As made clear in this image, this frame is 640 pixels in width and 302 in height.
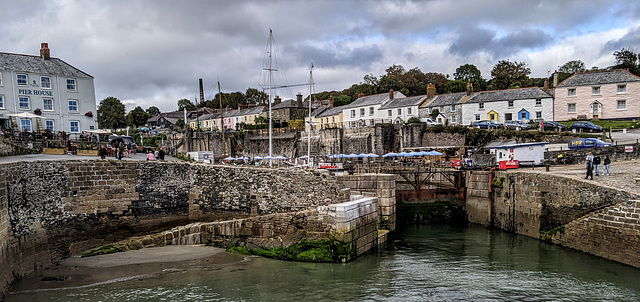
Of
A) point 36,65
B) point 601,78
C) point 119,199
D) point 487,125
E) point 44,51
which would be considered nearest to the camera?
point 119,199

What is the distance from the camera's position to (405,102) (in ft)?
168

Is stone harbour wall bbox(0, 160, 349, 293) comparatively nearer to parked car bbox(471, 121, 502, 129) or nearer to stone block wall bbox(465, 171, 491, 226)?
stone block wall bbox(465, 171, 491, 226)

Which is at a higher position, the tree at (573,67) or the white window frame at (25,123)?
the tree at (573,67)

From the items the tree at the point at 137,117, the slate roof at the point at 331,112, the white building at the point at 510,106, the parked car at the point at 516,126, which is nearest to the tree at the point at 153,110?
the tree at the point at 137,117

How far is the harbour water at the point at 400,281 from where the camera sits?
12.5 metres

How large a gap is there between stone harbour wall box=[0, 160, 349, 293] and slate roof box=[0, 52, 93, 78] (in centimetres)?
1616

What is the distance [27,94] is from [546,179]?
31813 millimetres

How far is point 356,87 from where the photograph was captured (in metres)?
83.2

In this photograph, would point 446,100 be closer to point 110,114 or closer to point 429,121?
point 429,121

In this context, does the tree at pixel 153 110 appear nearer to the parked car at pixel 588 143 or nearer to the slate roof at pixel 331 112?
the slate roof at pixel 331 112

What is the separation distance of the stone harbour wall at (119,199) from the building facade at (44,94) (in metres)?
13.2

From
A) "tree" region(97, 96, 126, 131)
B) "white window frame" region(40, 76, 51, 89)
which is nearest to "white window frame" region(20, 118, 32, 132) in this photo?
"white window frame" region(40, 76, 51, 89)

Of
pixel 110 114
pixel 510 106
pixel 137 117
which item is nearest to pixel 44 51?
pixel 510 106

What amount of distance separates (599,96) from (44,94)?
48.3 m
